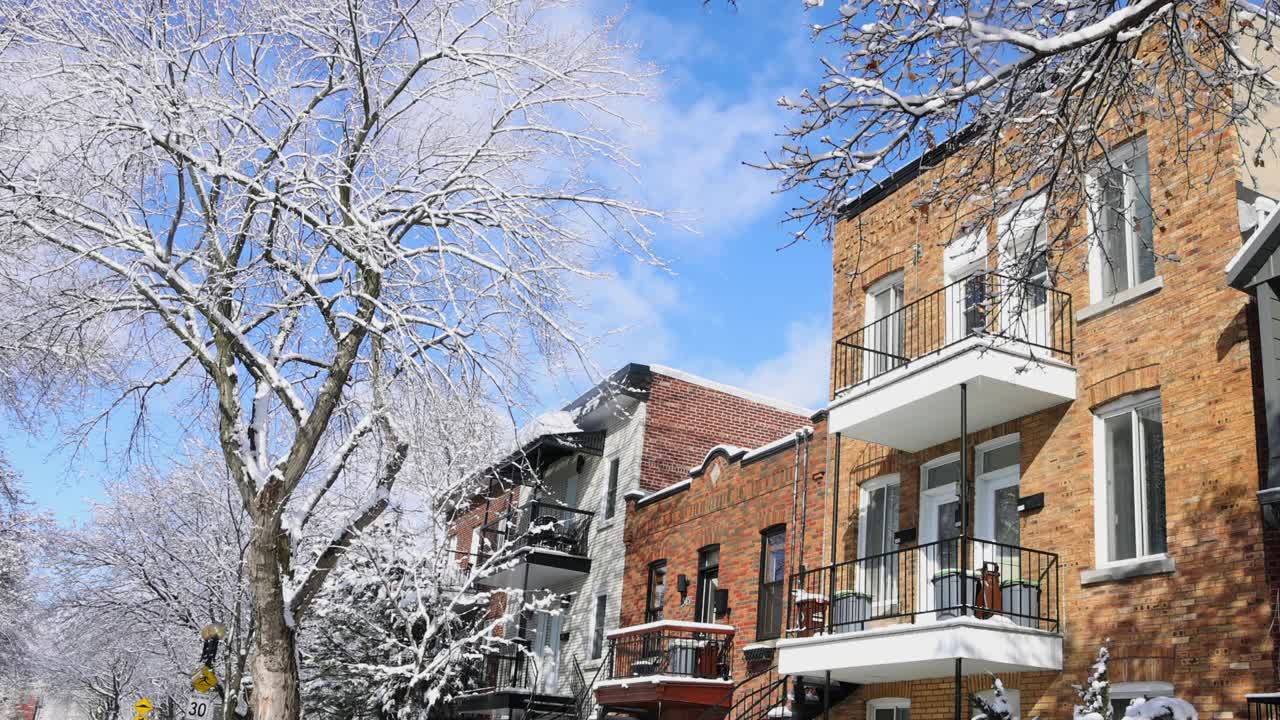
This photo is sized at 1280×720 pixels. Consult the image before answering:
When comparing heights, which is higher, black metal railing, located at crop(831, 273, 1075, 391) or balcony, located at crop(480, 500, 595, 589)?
black metal railing, located at crop(831, 273, 1075, 391)

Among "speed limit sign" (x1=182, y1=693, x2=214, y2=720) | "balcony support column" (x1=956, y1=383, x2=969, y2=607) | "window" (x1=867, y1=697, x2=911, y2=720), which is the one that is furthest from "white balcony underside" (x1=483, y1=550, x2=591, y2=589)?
"balcony support column" (x1=956, y1=383, x2=969, y2=607)

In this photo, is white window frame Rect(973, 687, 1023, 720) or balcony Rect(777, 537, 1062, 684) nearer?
balcony Rect(777, 537, 1062, 684)

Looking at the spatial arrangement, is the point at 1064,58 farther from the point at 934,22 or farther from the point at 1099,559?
the point at 1099,559

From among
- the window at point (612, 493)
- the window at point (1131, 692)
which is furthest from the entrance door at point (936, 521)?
the window at point (612, 493)

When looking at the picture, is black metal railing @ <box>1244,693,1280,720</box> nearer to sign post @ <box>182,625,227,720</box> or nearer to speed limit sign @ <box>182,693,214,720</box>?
sign post @ <box>182,625,227,720</box>

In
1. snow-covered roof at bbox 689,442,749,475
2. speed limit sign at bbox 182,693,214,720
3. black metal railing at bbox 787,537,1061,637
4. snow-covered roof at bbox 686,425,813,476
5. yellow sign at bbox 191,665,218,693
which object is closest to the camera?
black metal railing at bbox 787,537,1061,637

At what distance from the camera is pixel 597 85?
11.8 metres

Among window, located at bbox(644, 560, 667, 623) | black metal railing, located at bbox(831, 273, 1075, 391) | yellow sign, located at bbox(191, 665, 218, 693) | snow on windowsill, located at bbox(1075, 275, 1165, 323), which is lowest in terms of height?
yellow sign, located at bbox(191, 665, 218, 693)

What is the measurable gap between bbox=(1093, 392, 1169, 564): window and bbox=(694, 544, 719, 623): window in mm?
9288

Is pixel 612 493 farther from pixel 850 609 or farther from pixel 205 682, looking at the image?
pixel 850 609

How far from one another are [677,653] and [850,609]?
469 centimetres

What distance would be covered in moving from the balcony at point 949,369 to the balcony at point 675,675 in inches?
195

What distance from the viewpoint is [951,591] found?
14578mm

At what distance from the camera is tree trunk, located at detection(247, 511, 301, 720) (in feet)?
35.2
